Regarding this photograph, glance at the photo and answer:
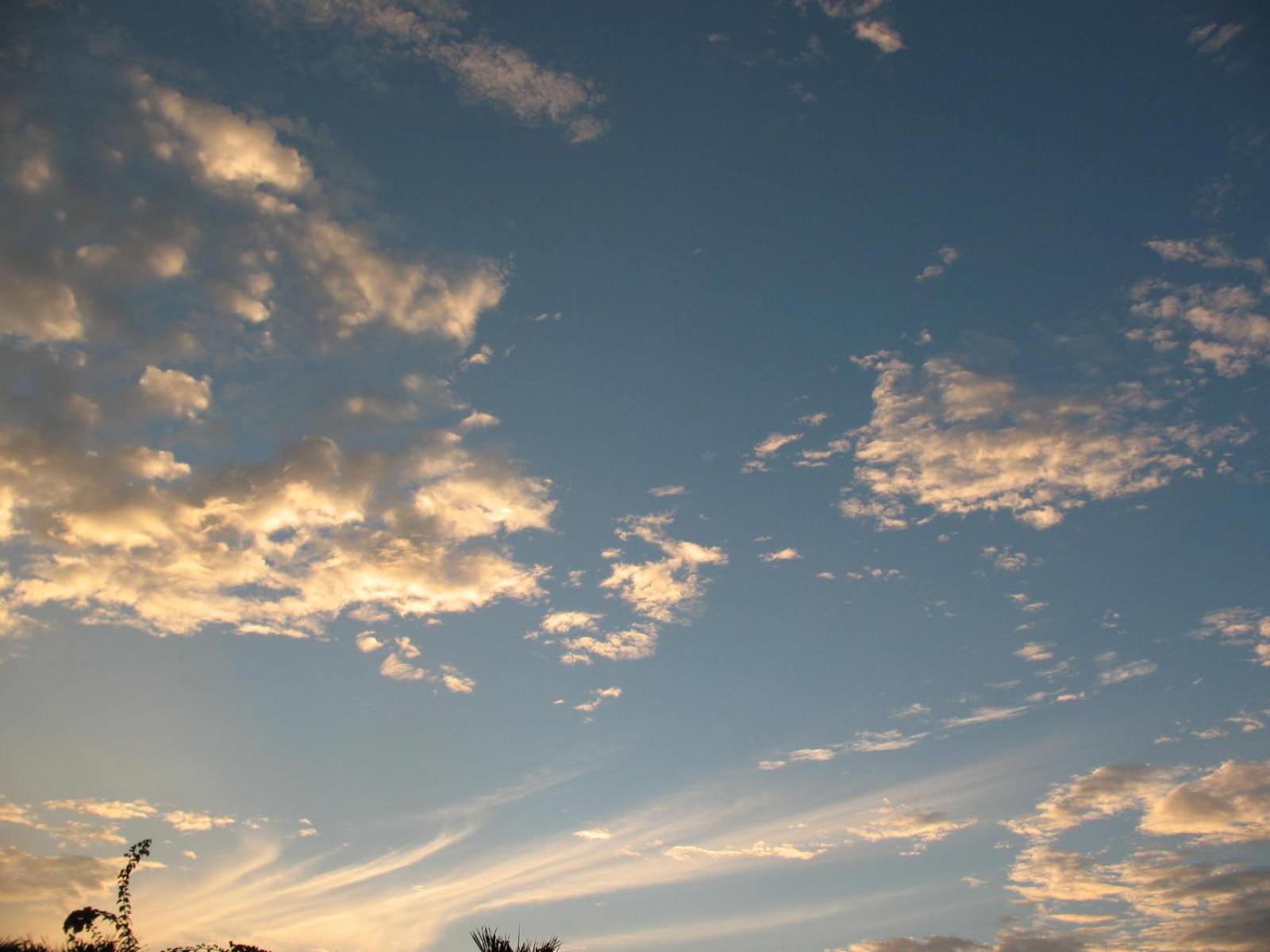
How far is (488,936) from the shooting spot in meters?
25.9

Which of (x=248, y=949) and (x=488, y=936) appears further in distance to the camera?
(x=488, y=936)

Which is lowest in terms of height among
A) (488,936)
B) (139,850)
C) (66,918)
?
(488,936)

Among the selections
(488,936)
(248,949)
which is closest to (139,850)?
(248,949)

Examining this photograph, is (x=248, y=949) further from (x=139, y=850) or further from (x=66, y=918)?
(x=66, y=918)

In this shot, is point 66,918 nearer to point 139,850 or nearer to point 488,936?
point 139,850

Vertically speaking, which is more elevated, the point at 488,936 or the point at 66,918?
the point at 66,918

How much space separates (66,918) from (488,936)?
40.5 feet

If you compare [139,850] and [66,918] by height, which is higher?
[139,850]

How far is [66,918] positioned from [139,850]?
493cm

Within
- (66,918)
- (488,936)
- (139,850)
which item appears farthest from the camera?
(488,936)

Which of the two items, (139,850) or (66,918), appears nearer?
(66,918)

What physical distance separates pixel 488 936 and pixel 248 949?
24.0ft

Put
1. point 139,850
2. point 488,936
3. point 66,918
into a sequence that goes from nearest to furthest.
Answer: point 66,918, point 139,850, point 488,936

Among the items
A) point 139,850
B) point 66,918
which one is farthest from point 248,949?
point 66,918
